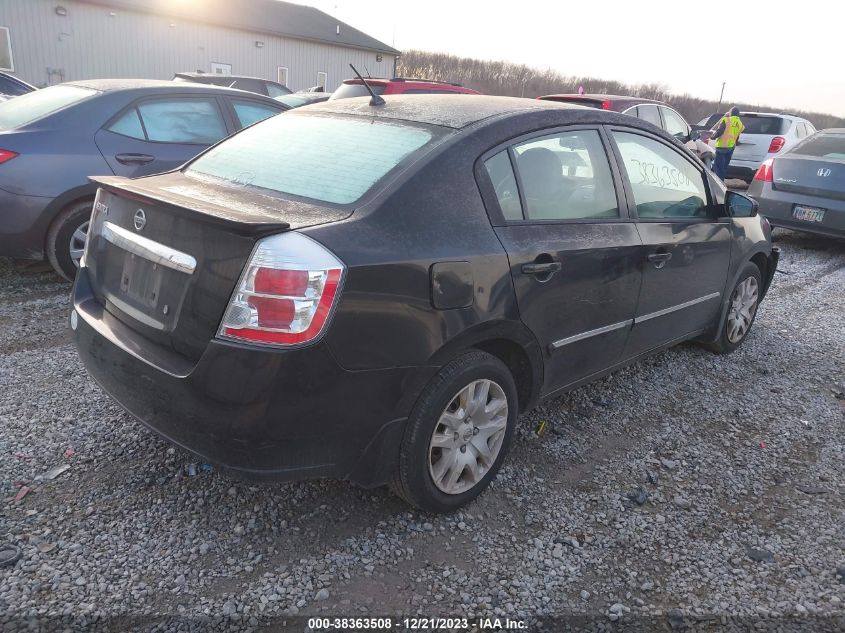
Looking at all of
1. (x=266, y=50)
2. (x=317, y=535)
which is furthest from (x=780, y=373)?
(x=266, y=50)

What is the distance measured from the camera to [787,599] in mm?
2520

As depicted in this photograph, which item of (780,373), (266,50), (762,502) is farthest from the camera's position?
(266,50)

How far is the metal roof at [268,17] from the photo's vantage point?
78.5 ft

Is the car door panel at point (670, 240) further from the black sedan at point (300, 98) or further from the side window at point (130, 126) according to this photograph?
the black sedan at point (300, 98)

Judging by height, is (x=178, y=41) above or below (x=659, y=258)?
above

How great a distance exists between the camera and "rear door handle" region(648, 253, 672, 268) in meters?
3.56

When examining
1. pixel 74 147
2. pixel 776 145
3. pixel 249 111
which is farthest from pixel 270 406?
pixel 776 145

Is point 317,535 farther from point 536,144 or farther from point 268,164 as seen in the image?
point 536,144

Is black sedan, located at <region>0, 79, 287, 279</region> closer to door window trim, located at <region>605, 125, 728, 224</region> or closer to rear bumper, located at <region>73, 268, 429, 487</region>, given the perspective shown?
rear bumper, located at <region>73, 268, 429, 487</region>

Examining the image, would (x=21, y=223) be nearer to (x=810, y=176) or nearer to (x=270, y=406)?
(x=270, y=406)

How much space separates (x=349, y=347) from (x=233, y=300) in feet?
1.38

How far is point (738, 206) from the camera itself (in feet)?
14.2

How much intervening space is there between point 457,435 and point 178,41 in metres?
26.1

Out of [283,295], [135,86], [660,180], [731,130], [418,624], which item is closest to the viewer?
[283,295]
